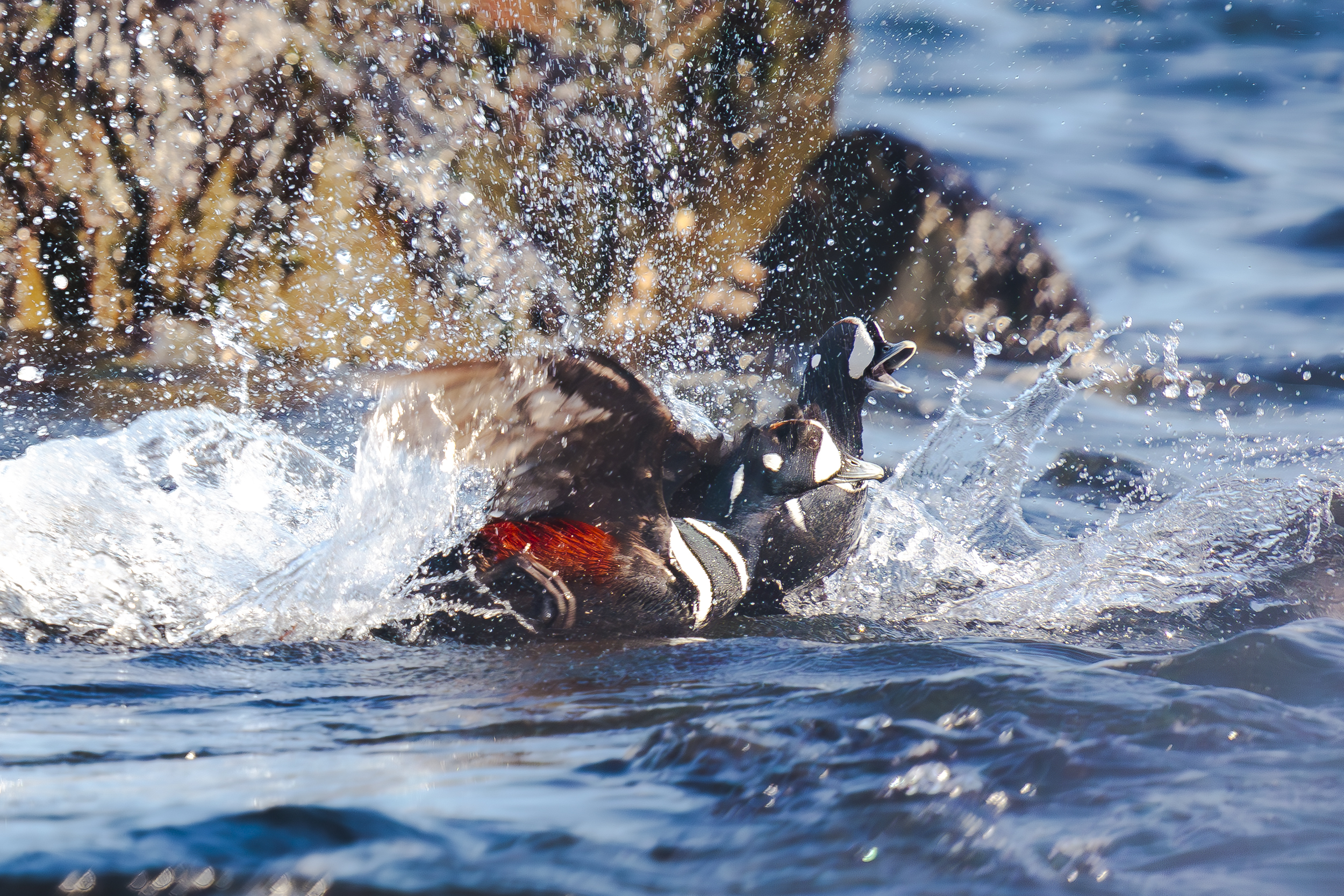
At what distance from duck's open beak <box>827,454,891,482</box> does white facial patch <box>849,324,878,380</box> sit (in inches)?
23.9

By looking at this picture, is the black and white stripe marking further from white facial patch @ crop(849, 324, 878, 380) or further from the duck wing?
white facial patch @ crop(849, 324, 878, 380)

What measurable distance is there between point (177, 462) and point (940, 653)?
124 inches

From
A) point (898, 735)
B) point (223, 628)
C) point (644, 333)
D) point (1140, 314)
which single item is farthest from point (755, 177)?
point (898, 735)

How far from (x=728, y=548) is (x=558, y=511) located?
712 mm

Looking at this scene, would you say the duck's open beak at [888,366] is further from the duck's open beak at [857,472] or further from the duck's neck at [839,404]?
the duck's open beak at [857,472]

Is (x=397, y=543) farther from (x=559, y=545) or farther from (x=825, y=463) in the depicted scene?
(x=825, y=463)

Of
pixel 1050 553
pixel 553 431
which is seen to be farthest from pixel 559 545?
pixel 1050 553

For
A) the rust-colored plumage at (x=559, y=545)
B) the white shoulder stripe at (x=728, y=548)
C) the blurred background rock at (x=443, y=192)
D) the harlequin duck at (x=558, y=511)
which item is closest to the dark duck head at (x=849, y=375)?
the white shoulder stripe at (x=728, y=548)

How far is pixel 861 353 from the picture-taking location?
385cm

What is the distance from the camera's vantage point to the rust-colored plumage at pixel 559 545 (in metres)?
2.80

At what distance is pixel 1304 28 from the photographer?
324 inches

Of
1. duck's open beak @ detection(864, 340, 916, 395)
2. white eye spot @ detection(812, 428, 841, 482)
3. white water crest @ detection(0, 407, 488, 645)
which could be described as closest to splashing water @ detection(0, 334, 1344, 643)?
white water crest @ detection(0, 407, 488, 645)

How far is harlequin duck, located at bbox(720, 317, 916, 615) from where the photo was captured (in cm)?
359

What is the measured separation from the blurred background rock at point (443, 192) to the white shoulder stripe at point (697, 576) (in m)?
3.11
